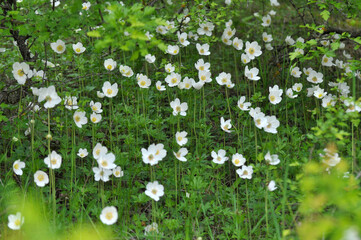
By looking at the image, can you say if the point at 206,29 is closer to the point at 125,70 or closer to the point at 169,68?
→ the point at 169,68

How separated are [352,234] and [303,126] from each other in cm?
263

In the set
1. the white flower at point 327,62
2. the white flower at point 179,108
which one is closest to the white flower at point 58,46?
the white flower at point 179,108

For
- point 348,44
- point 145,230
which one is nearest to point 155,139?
point 145,230

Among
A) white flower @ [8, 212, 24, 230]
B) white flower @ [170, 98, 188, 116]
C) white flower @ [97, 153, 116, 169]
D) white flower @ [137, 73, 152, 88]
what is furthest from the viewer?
white flower @ [137, 73, 152, 88]

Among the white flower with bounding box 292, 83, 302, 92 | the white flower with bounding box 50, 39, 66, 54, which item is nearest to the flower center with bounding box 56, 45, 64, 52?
the white flower with bounding box 50, 39, 66, 54

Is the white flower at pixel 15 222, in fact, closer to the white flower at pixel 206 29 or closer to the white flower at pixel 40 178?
the white flower at pixel 40 178

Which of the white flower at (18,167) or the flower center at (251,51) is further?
the flower center at (251,51)

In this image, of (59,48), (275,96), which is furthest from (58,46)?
(275,96)

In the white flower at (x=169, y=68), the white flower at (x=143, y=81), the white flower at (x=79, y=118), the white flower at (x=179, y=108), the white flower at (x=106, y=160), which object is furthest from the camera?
the white flower at (x=169, y=68)

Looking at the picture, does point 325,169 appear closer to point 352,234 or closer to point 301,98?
point 352,234

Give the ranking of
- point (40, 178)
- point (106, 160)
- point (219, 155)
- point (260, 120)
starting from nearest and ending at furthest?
point (106, 160), point (40, 178), point (260, 120), point (219, 155)

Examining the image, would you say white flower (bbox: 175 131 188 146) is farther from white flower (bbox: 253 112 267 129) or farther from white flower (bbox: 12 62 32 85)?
white flower (bbox: 12 62 32 85)

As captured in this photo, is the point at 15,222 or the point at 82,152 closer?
the point at 15,222

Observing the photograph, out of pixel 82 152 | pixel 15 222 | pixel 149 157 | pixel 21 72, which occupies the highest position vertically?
pixel 21 72
